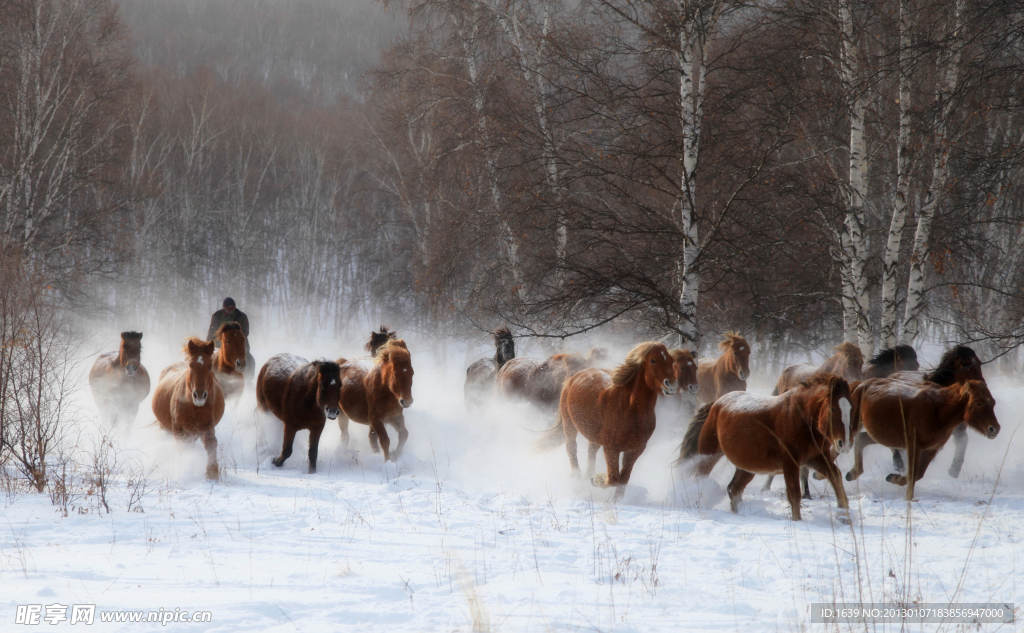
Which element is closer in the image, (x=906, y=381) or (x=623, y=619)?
(x=623, y=619)

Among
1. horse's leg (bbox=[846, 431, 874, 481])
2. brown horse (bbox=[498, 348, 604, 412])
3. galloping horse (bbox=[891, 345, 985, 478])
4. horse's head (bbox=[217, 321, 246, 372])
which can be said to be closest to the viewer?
galloping horse (bbox=[891, 345, 985, 478])

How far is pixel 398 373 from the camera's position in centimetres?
993

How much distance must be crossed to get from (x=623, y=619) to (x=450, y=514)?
3066 mm

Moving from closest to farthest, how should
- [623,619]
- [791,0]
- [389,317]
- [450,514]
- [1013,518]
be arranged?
[623,619]
[1013,518]
[450,514]
[791,0]
[389,317]

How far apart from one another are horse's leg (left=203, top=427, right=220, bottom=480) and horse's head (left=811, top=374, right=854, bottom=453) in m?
6.70

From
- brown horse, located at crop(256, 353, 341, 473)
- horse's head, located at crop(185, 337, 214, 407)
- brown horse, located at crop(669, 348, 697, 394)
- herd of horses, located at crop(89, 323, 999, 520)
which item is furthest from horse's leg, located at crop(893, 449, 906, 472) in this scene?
horse's head, located at crop(185, 337, 214, 407)

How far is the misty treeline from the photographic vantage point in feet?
33.4

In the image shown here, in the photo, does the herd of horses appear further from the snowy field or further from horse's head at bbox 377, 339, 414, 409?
the snowy field

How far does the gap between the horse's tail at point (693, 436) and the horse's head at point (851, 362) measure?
3.76m

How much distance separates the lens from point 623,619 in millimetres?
4055

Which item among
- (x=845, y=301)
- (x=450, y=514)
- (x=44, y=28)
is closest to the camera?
(x=450, y=514)

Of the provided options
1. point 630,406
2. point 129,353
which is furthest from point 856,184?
point 129,353

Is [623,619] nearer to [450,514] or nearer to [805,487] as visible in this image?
[450,514]

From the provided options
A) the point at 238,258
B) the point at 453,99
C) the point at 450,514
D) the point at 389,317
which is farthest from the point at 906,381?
the point at 238,258
